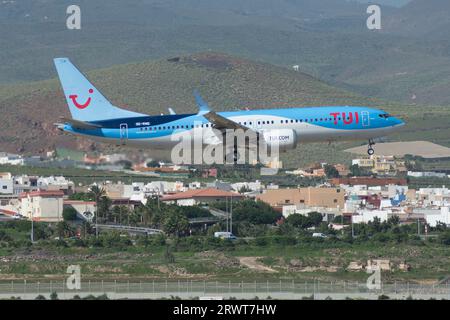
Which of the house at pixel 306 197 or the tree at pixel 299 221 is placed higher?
the house at pixel 306 197

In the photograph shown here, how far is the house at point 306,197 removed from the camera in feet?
554

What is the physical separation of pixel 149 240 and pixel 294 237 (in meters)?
12.1

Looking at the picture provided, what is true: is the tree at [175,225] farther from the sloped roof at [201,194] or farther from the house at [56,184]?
the house at [56,184]

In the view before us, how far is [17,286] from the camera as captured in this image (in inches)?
3743

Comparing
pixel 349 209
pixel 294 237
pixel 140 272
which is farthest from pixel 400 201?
pixel 140 272

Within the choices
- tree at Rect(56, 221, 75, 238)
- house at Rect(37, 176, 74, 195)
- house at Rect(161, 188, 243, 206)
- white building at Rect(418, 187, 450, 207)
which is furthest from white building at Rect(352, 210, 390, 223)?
house at Rect(37, 176, 74, 195)

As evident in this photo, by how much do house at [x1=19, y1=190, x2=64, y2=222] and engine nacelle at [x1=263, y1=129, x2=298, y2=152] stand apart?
58.2 m

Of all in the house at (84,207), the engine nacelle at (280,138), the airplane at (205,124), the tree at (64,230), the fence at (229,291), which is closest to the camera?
the fence at (229,291)

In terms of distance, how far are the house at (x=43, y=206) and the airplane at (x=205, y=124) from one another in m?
54.2

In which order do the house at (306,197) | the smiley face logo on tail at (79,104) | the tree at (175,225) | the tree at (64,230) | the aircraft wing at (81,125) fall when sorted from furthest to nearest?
the house at (306,197) → the tree at (175,225) → the tree at (64,230) → the smiley face logo on tail at (79,104) → the aircraft wing at (81,125)

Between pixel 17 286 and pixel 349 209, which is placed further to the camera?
pixel 349 209

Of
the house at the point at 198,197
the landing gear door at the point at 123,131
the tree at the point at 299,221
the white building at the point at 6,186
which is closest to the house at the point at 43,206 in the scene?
the house at the point at 198,197

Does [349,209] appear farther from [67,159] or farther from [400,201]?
[67,159]

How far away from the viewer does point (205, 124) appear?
100188 millimetres
